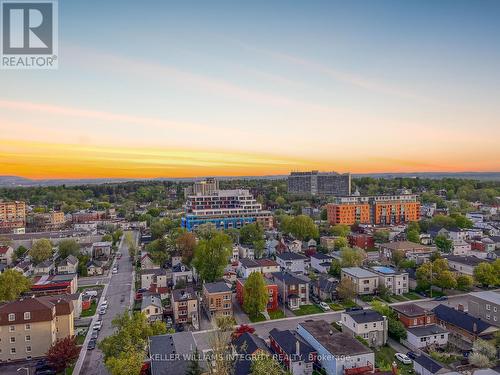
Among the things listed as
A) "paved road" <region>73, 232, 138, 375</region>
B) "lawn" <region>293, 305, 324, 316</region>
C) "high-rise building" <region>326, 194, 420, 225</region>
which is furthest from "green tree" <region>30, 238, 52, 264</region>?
"high-rise building" <region>326, 194, 420, 225</region>

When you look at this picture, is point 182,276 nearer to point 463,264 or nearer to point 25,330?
point 25,330

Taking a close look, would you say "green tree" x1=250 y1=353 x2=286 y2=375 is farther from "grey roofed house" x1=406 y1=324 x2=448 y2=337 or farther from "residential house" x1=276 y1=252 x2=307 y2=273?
"residential house" x1=276 y1=252 x2=307 y2=273

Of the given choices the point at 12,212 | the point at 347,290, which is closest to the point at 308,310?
the point at 347,290

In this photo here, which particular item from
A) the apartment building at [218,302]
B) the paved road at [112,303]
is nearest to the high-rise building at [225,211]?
the paved road at [112,303]

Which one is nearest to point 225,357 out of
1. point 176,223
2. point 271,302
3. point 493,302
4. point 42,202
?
point 271,302

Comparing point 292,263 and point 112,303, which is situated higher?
point 292,263
